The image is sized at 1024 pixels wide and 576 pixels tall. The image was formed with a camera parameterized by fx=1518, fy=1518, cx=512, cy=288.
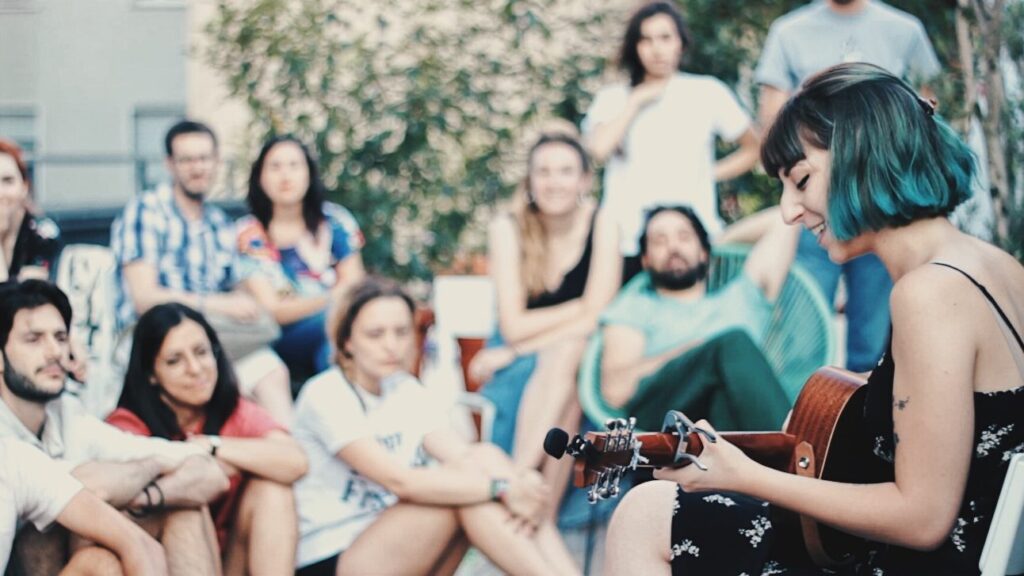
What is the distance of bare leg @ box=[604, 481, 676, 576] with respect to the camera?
8.98 ft

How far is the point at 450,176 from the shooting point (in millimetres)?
7395

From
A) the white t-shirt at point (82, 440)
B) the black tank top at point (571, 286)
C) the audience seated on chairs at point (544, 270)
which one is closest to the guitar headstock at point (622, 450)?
the white t-shirt at point (82, 440)

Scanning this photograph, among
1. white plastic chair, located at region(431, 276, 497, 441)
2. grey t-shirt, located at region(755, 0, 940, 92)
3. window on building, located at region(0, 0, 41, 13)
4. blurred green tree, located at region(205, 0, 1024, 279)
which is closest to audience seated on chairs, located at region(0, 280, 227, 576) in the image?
white plastic chair, located at region(431, 276, 497, 441)

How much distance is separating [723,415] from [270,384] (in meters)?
1.53

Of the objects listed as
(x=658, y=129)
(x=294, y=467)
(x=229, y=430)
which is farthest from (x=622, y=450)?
(x=658, y=129)

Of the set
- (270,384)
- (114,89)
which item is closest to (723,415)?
(270,384)

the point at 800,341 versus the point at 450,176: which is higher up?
the point at 450,176

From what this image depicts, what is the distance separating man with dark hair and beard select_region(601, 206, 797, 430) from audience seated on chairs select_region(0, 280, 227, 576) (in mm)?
1419

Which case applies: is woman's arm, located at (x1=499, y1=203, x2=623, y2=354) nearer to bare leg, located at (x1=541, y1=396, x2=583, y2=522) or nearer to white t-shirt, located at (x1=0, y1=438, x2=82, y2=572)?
bare leg, located at (x1=541, y1=396, x2=583, y2=522)

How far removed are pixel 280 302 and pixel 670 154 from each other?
1.49 meters

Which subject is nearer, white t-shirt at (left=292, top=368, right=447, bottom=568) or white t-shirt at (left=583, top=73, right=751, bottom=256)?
white t-shirt at (left=292, top=368, right=447, bottom=568)

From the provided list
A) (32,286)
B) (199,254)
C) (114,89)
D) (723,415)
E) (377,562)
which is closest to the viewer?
(32,286)

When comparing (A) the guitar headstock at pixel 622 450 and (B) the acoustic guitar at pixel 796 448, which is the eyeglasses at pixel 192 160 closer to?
(B) the acoustic guitar at pixel 796 448

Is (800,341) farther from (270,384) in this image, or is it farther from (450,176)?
(450,176)
